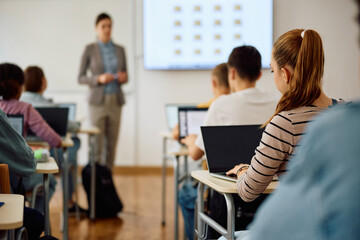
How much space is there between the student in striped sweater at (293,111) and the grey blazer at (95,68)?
3.44 meters

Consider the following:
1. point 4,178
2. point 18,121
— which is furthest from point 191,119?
point 4,178

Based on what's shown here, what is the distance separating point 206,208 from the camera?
2561 millimetres

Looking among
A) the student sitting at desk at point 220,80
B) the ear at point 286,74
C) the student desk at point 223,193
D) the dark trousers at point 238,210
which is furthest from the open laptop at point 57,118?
the ear at point 286,74

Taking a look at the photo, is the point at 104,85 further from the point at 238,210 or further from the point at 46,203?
the point at 238,210

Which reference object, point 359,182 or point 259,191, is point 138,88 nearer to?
point 259,191

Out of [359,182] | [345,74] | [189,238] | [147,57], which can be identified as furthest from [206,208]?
[147,57]

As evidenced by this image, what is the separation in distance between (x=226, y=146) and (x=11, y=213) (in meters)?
0.93

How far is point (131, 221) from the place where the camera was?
3.94 meters

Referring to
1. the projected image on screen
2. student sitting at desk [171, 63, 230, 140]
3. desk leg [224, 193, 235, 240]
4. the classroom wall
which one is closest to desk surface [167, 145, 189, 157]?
student sitting at desk [171, 63, 230, 140]

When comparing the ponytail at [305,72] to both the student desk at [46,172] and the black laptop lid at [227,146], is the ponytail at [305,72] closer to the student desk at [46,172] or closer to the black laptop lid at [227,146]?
the black laptop lid at [227,146]

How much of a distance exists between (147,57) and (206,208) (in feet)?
11.6

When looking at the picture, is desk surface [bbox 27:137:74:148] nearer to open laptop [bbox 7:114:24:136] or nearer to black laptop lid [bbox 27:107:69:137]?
black laptop lid [bbox 27:107:69:137]

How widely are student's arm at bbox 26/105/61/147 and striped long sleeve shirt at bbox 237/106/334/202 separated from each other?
5.61 feet

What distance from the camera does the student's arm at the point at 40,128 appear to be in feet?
9.50
